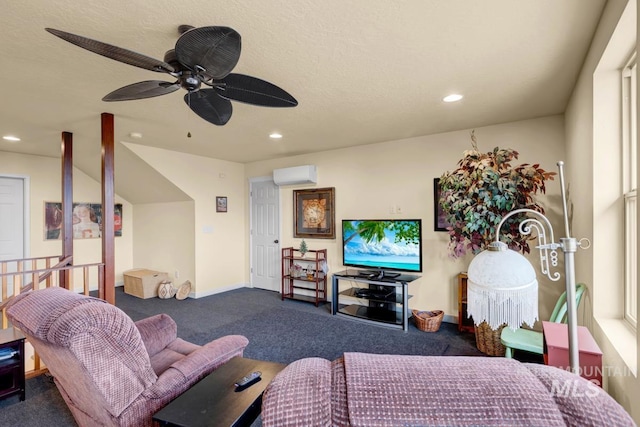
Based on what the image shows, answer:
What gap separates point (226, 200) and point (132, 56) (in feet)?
13.9

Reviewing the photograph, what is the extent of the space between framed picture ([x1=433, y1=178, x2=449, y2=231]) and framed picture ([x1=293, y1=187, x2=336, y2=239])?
1.52 metres

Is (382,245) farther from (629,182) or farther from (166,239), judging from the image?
(166,239)

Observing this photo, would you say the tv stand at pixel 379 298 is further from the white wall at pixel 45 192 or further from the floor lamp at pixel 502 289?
the white wall at pixel 45 192

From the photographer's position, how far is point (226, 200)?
18.3 feet

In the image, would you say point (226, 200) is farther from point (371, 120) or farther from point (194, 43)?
point (194, 43)

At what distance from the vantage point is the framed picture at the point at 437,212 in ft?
12.3

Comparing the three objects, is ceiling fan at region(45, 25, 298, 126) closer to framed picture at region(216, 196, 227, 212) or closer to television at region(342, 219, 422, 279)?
television at region(342, 219, 422, 279)

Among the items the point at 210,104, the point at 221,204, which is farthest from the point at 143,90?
the point at 221,204

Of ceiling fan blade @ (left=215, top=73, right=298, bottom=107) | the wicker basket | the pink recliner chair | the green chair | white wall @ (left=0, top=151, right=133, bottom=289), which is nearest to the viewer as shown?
the pink recliner chair

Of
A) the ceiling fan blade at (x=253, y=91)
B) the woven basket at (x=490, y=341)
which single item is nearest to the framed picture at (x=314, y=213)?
the woven basket at (x=490, y=341)

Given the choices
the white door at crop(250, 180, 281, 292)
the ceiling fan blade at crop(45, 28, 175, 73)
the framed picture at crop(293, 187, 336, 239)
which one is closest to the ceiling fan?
the ceiling fan blade at crop(45, 28, 175, 73)

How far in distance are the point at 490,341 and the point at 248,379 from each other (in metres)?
2.48

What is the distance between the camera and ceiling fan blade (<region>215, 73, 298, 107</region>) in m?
1.74

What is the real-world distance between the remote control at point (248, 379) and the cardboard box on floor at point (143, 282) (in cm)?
457
